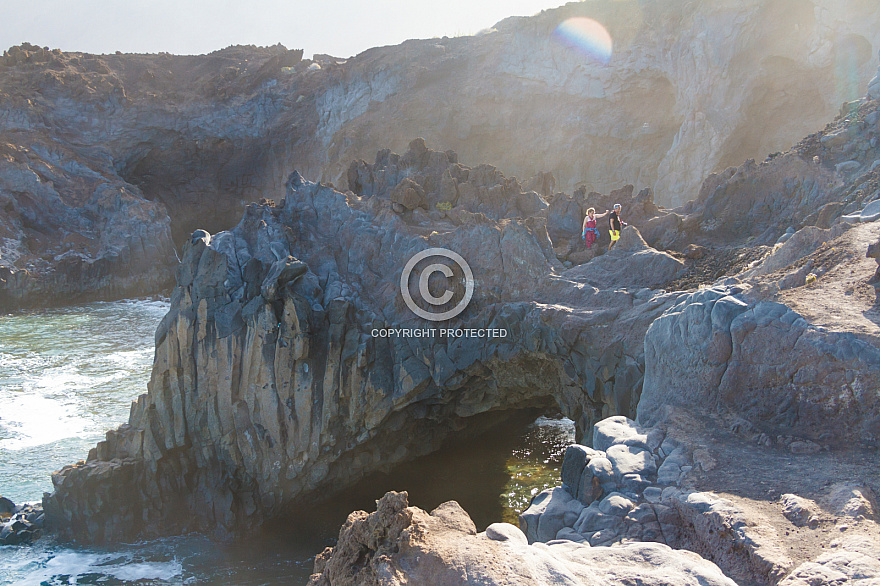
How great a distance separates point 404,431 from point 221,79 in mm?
43418

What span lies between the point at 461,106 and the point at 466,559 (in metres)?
39.1

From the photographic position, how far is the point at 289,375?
1388 cm

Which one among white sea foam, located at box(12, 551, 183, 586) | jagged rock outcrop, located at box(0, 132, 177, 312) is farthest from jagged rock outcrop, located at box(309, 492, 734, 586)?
jagged rock outcrop, located at box(0, 132, 177, 312)

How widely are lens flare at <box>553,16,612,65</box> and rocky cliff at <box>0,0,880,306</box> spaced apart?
35 cm

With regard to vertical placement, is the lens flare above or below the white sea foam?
above

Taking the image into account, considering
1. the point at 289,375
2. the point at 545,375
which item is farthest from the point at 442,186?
the point at 289,375

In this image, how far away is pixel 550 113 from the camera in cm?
3878

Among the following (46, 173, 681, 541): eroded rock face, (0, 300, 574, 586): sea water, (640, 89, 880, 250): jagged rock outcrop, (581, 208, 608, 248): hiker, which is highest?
(640, 89, 880, 250): jagged rock outcrop

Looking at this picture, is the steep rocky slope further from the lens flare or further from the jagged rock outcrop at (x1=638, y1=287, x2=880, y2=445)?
the lens flare

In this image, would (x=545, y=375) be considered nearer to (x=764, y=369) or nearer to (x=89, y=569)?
(x=764, y=369)

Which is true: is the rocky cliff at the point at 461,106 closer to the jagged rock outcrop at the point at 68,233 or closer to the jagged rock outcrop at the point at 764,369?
the jagged rock outcrop at the point at 68,233

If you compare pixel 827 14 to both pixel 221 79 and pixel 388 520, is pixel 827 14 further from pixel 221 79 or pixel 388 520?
pixel 221 79

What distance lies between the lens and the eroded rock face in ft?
45.1

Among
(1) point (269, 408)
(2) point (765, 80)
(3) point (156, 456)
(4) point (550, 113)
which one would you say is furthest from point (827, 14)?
(3) point (156, 456)
